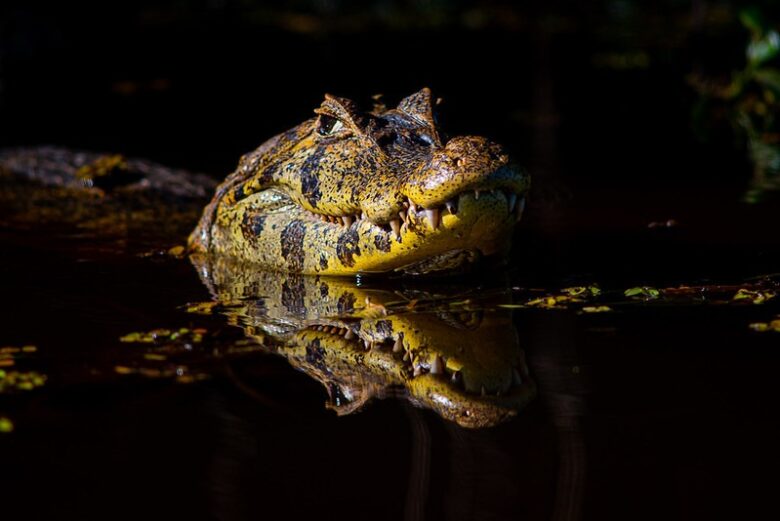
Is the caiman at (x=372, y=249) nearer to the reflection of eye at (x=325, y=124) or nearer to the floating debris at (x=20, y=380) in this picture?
the reflection of eye at (x=325, y=124)

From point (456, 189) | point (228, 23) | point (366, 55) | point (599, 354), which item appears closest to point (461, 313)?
point (456, 189)

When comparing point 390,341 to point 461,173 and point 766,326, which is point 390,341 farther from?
point 766,326

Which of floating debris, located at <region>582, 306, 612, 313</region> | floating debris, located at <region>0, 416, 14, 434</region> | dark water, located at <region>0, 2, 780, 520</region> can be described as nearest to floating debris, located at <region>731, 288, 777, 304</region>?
dark water, located at <region>0, 2, 780, 520</region>

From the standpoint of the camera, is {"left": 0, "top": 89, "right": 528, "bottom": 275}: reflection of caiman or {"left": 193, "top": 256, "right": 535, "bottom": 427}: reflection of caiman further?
{"left": 0, "top": 89, "right": 528, "bottom": 275}: reflection of caiman

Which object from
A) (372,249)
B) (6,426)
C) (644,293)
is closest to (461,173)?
(372,249)

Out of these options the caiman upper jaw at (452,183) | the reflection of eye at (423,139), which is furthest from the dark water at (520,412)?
the reflection of eye at (423,139)

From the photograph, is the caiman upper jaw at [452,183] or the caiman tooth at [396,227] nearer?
the caiman upper jaw at [452,183]

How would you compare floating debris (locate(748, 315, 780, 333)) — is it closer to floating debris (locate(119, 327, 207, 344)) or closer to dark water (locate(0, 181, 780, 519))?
dark water (locate(0, 181, 780, 519))

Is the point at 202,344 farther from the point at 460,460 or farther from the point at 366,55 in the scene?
the point at 366,55
